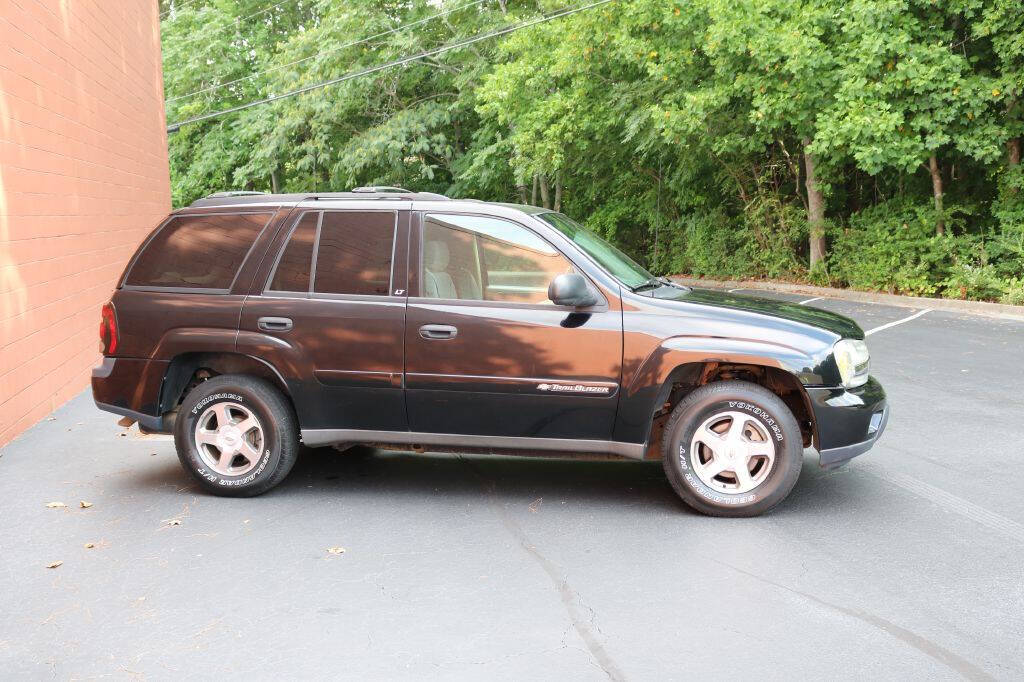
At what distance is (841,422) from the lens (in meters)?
5.56

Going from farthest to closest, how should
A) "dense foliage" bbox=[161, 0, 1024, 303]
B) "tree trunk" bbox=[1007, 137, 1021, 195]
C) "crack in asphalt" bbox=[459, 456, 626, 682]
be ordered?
1. "tree trunk" bbox=[1007, 137, 1021, 195]
2. "dense foliage" bbox=[161, 0, 1024, 303]
3. "crack in asphalt" bbox=[459, 456, 626, 682]

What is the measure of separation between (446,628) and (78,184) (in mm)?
8254

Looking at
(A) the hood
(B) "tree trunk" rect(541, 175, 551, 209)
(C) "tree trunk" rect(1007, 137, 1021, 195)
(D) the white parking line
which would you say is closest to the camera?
(A) the hood

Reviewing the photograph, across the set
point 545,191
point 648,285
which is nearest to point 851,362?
point 648,285

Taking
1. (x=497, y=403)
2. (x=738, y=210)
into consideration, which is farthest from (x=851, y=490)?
(x=738, y=210)

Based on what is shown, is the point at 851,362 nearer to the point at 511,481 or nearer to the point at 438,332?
the point at 511,481

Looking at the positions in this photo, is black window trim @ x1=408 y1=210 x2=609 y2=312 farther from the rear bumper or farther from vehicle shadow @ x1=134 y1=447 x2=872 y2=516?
the rear bumper

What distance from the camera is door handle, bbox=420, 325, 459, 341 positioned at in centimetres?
584

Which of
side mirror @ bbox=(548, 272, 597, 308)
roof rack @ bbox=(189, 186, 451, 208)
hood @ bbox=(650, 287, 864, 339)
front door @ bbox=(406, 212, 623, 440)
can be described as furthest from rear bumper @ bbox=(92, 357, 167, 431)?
hood @ bbox=(650, 287, 864, 339)

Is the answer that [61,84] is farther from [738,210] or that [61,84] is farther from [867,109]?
[738,210]

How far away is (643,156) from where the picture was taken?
1044 inches

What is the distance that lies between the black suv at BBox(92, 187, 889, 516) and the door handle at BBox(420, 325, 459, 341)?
0.01 m

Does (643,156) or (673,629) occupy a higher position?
(643,156)

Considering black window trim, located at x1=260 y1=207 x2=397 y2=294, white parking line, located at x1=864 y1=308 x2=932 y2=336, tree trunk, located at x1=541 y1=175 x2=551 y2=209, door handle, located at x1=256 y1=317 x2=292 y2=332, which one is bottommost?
white parking line, located at x1=864 y1=308 x2=932 y2=336
